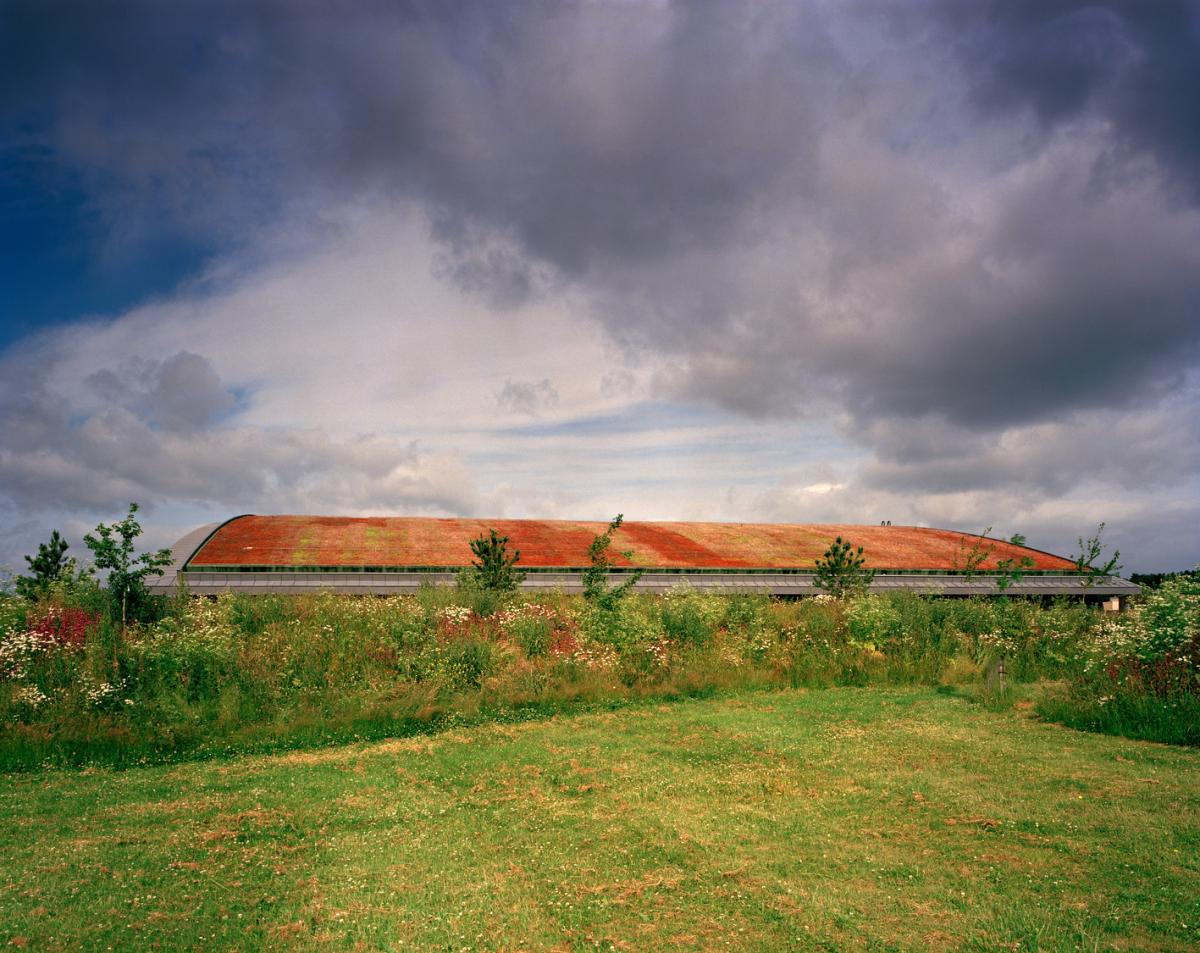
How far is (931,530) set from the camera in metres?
58.5

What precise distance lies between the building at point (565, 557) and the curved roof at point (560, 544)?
0.28ft

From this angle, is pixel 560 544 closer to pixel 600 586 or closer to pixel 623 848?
pixel 600 586

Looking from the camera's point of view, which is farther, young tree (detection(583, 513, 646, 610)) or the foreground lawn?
young tree (detection(583, 513, 646, 610))

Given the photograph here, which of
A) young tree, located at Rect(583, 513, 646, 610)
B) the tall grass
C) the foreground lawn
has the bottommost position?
the foreground lawn

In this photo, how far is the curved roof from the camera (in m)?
38.3

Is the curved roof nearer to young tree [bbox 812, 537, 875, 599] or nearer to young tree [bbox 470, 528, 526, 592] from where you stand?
young tree [bbox 812, 537, 875, 599]

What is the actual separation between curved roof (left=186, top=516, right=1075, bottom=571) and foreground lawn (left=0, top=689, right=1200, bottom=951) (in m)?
27.1

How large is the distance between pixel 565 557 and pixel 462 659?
2461 cm

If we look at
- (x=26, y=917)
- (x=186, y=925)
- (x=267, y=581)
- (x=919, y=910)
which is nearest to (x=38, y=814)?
(x=26, y=917)

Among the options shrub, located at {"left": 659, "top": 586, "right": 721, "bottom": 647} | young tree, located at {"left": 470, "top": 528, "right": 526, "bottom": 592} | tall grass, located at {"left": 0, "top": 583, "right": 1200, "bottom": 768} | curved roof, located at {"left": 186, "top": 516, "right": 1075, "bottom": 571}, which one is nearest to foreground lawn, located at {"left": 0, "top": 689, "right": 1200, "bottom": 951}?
tall grass, located at {"left": 0, "top": 583, "right": 1200, "bottom": 768}

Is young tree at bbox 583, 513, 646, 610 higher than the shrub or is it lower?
higher

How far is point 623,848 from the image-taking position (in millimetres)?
7883

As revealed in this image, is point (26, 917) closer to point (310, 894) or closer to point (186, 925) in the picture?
point (186, 925)

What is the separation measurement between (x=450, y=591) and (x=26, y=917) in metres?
16.1
